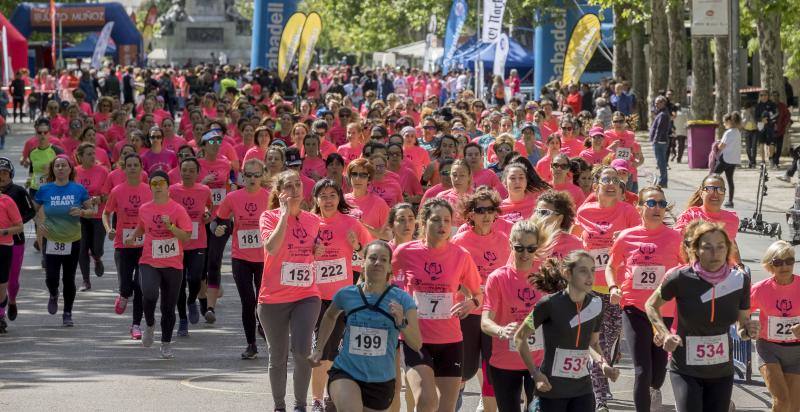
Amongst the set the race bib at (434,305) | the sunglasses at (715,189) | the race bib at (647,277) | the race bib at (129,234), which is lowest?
the race bib at (434,305)

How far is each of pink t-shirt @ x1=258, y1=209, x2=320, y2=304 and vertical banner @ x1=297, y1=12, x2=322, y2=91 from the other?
795 inches

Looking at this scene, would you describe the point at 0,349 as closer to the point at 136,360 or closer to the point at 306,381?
the point at 136,360

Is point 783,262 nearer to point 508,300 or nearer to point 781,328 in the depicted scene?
point 781,328

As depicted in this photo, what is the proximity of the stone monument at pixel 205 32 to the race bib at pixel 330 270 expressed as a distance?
86.4 metres

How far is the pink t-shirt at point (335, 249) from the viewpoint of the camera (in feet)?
34.1

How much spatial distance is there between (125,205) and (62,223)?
3.13 feet

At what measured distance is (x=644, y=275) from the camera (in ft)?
32.5

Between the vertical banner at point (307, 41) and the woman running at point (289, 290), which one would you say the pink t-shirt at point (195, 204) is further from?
the vertical banner at point (307, 41)

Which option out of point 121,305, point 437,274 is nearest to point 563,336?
point 437,274

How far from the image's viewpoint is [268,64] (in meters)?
40.3

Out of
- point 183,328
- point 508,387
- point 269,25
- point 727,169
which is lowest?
point 183,328

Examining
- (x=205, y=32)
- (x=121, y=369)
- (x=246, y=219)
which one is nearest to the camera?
(x=121, y=369)

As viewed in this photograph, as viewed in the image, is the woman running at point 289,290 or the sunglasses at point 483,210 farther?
the woman running at point 289,290

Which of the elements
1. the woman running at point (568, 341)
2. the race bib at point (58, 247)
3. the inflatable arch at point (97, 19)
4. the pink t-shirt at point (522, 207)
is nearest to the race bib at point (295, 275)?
the pink t-shirt at point (522, 207)
